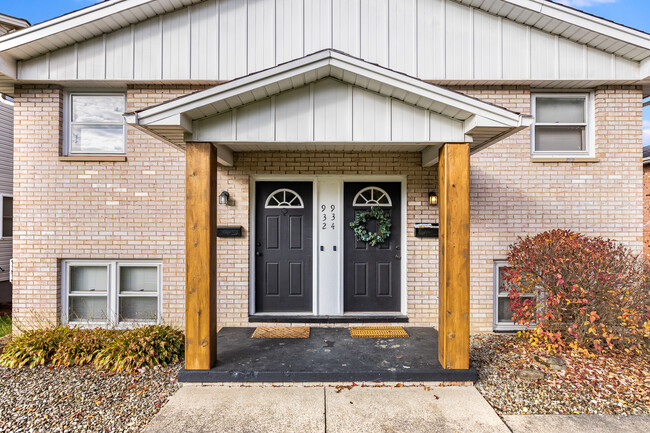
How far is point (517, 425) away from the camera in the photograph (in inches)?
124

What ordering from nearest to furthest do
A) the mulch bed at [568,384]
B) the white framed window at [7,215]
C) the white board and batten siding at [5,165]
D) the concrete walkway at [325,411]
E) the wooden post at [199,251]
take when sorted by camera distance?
the concrete walkway at [325,411] < the mulch bed at [568,384] < the wooden post at [199,251] < the white board and batten siding at [5,165] < the white framed window at [7,215]

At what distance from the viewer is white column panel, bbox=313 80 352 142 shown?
3.77 meters

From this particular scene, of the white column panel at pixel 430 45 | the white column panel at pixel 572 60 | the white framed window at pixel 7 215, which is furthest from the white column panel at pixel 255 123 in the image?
the white framed window at pixel 7 215

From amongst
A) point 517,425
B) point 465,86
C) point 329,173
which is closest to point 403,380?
point 517,425

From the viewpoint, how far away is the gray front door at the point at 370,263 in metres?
5.71

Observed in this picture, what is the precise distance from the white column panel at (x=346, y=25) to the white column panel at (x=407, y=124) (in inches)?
86.1

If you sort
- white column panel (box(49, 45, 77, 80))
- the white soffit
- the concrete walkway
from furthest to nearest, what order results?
white column panel (box(49, 45, 77, 80)) → the white soffit → the concrete walkway

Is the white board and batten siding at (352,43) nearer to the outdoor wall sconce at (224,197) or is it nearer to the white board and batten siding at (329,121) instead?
the outdoor wall sconce at (224,197)

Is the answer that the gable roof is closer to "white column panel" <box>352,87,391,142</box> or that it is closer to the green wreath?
"white column panel" <box>352,87,391,142</box>

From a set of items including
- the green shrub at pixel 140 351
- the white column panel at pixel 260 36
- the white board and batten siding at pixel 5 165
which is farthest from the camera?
the white board and batten siding at pixel 5 165

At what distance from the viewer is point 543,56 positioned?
5.38 meters

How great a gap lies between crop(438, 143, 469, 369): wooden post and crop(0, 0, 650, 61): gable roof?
3080mm

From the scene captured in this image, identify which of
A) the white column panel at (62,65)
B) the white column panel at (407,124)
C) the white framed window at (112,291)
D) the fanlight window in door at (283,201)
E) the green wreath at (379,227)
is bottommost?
the white framed window at (112,291)

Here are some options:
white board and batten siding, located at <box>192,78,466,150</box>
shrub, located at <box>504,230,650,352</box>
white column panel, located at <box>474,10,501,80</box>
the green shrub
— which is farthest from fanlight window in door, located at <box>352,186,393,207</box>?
the green shrub
